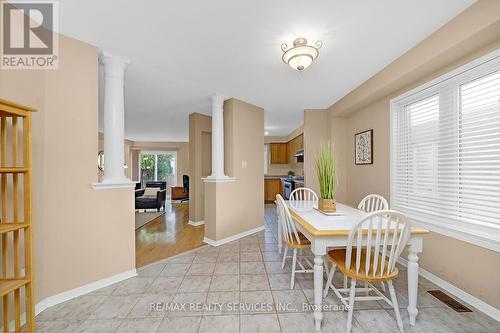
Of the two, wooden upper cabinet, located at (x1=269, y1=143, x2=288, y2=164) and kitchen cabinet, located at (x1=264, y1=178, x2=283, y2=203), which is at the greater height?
wooden upper cabinet, located at (x1=269, y1=143, x2=288, y2=164)

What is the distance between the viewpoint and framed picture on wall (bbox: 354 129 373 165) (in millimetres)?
3078

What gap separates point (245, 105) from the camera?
3.56m

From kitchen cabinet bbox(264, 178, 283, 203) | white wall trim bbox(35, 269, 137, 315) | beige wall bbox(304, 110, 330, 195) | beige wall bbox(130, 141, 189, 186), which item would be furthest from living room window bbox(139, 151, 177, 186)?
white wall trim bbox(35, 269, 137, 315)

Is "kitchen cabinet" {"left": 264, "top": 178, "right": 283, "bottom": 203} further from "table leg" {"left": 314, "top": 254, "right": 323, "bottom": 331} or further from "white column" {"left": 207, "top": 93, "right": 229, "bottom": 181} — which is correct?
"table leg" {"left": 314, "top": 254, "right": 323, "bottom": 331}

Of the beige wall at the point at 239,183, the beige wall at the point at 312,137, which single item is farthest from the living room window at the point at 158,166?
the beige wall at the point at 312,137

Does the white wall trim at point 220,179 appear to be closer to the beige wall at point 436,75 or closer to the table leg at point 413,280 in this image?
the beige wall at point 436,75

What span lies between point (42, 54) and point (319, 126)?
13.0 feet

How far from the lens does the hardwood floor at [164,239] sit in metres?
2.80

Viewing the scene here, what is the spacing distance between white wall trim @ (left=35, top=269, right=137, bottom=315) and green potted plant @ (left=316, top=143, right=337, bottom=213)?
224 cm

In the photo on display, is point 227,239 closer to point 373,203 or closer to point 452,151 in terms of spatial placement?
point 373,203

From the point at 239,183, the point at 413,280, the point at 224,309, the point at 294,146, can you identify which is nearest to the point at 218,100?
the point at 239,183

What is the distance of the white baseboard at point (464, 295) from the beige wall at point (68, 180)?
3.28 m

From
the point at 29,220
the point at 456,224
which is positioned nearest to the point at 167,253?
the point at 29,220

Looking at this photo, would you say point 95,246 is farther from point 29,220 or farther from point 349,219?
point 349,219
